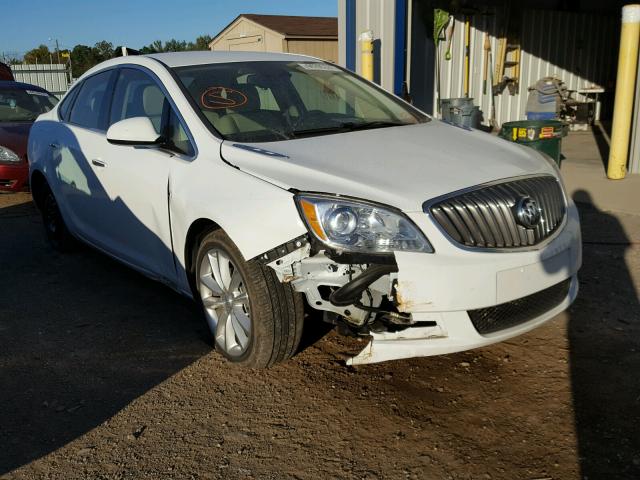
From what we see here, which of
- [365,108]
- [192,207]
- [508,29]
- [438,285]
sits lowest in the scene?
[438,285]

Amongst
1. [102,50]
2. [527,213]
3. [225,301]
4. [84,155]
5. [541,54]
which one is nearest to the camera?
[527,213]

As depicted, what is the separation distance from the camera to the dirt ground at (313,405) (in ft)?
9.16

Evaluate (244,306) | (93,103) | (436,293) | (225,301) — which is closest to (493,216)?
(436,293)

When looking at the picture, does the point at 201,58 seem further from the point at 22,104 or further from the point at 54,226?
the point at 22,104

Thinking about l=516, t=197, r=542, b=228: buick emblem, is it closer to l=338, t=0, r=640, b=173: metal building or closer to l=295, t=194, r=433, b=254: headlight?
l=295, t=194, r=433, b=254: headlight

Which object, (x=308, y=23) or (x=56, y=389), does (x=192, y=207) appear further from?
(x=308, y=23)

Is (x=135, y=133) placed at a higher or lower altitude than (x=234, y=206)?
higher

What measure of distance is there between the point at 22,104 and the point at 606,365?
941 centimetres

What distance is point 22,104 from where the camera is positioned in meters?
10.2

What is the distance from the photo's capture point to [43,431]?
3.14 metres

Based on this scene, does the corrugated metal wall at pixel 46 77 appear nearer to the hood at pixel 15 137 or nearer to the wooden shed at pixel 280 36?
the wooden shed at pixel 280 36

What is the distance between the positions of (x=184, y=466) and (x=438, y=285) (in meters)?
1.33

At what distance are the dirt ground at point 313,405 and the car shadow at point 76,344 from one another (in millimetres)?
13

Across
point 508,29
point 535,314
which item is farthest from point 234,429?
point 508,29
